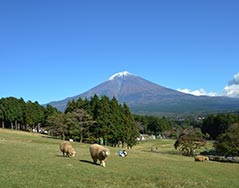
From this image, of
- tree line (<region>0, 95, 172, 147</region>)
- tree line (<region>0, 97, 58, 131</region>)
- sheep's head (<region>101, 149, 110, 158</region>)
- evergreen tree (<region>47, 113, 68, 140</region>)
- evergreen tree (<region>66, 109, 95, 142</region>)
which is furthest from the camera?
tree line (<region>0, 97, 58, 131</region>)

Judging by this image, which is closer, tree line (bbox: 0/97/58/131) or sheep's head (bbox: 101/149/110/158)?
sheep's head (bbox: 101/149/110/158)

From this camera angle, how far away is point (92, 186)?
53.8 feet

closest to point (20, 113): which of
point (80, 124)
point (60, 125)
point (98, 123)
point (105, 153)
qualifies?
point (60, 125)

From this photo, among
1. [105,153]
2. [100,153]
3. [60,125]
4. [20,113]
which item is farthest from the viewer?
[20,113]

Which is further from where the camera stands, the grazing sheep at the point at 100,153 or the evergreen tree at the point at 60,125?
the evergreen tree at the point at 60,125

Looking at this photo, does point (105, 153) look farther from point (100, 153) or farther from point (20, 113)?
point (20, 113)

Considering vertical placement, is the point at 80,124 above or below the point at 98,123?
below

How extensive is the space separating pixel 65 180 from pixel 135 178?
179 inches

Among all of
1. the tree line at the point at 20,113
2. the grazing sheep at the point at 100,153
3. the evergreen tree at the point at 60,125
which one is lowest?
the grazing sheep at the point at 100,153

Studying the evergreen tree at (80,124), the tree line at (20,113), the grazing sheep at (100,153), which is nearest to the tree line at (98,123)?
the evergreen tree at (80,124)

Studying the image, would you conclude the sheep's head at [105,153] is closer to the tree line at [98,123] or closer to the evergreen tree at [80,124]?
the tree line at [98,123]

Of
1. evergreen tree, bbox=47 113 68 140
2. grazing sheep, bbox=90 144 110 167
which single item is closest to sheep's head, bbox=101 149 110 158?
grazing sheep, bbox=90 144 110 167

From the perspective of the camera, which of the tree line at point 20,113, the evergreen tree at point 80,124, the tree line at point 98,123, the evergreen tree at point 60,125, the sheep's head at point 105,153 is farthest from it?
the tree line at point 20,113

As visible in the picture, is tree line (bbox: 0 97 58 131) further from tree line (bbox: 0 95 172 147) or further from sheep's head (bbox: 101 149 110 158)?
sheep's head (bbox: 101 149 110 158)
